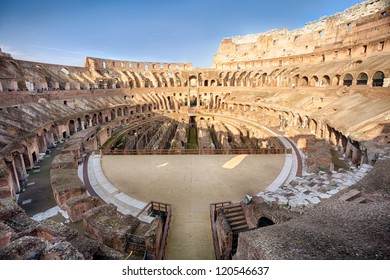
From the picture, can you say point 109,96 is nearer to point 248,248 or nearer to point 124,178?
point 124,178

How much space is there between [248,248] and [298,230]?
1.19 m

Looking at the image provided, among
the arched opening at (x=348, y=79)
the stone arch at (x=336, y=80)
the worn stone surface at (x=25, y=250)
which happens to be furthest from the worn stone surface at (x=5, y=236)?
the arched opening at (x=348, y=79)

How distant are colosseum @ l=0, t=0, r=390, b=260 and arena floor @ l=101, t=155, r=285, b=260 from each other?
60 mm

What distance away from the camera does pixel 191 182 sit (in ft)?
35.8

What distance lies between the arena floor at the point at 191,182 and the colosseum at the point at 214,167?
0.20ft

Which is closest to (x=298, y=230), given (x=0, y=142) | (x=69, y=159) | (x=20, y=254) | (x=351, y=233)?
(x=351, y=233)

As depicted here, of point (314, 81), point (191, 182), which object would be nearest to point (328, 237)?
point (191, 182)

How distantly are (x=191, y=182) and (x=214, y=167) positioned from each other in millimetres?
2251

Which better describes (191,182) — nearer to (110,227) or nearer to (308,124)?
(110,227)

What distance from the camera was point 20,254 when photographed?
4.38m

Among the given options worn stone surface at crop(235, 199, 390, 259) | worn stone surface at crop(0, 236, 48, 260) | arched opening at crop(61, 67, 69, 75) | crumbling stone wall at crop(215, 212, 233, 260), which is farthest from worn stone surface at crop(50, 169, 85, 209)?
arched opening at crop(61, 67, 69, 75)

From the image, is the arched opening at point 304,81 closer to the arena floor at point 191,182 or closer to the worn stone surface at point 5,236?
the arena floor at point 191,182

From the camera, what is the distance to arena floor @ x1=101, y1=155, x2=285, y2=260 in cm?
748
